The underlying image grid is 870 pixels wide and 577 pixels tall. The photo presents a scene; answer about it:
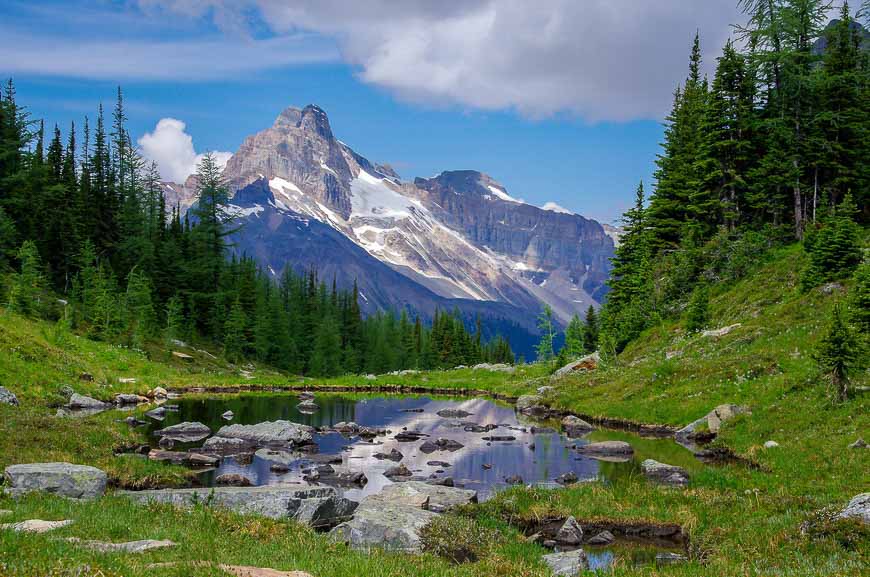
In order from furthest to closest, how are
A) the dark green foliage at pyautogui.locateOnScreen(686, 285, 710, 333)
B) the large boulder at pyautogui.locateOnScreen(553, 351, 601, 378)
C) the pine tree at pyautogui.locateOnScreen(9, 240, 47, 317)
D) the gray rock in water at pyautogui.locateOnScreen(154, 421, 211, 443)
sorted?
the large boulder at pyautogui.locateOnScreen(553, 351, 601, 378)
the pine tree at pyautogui.locateOnScreen(9, 240, 47, 317)
the dark green foliage at pyautogui.locateOnScreen(686, 285, 710, 333)
the gray rock in water at pyautogui.locateOnScreen(154, 421, 211, 443)

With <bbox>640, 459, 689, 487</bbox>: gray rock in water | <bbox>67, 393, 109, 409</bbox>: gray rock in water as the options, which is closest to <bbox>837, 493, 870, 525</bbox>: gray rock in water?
<bbox>640, 459, 689, 487</bbox>: gray rock in water

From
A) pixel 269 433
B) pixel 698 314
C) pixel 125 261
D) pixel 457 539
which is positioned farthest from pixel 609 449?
pixel 125 261

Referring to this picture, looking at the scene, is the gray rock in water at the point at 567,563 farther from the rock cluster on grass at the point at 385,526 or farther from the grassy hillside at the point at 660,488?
the rock cluster on grass at the point at 385,526

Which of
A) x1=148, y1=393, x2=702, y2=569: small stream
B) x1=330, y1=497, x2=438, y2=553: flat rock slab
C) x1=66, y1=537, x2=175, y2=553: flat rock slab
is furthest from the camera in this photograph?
x1=148, y1=393, x2=702, y2=569: small stream

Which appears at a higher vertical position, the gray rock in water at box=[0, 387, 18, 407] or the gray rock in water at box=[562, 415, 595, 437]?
the gray rock in water at box=[0, 387, 18, 407]

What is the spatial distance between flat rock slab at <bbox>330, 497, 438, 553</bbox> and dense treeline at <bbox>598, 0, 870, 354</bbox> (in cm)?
3862

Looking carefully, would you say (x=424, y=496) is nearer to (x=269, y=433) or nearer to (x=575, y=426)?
(x=269, y=433)

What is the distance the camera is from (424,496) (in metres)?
19.1

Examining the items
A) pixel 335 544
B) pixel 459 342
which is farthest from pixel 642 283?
pixel 459 342

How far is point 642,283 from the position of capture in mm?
65000

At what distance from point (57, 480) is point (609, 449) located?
23.1 metres

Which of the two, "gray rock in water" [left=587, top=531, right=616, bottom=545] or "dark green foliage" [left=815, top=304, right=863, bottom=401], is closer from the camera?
"gray rock in water" [left=587, top=531, right=616, bottom=545]

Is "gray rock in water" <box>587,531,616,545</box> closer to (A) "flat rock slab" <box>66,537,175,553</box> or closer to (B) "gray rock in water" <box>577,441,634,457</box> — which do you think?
(A) "flat rock slab" <box>66,537,175,553</box>

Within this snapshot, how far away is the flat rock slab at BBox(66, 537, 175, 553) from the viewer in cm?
934
